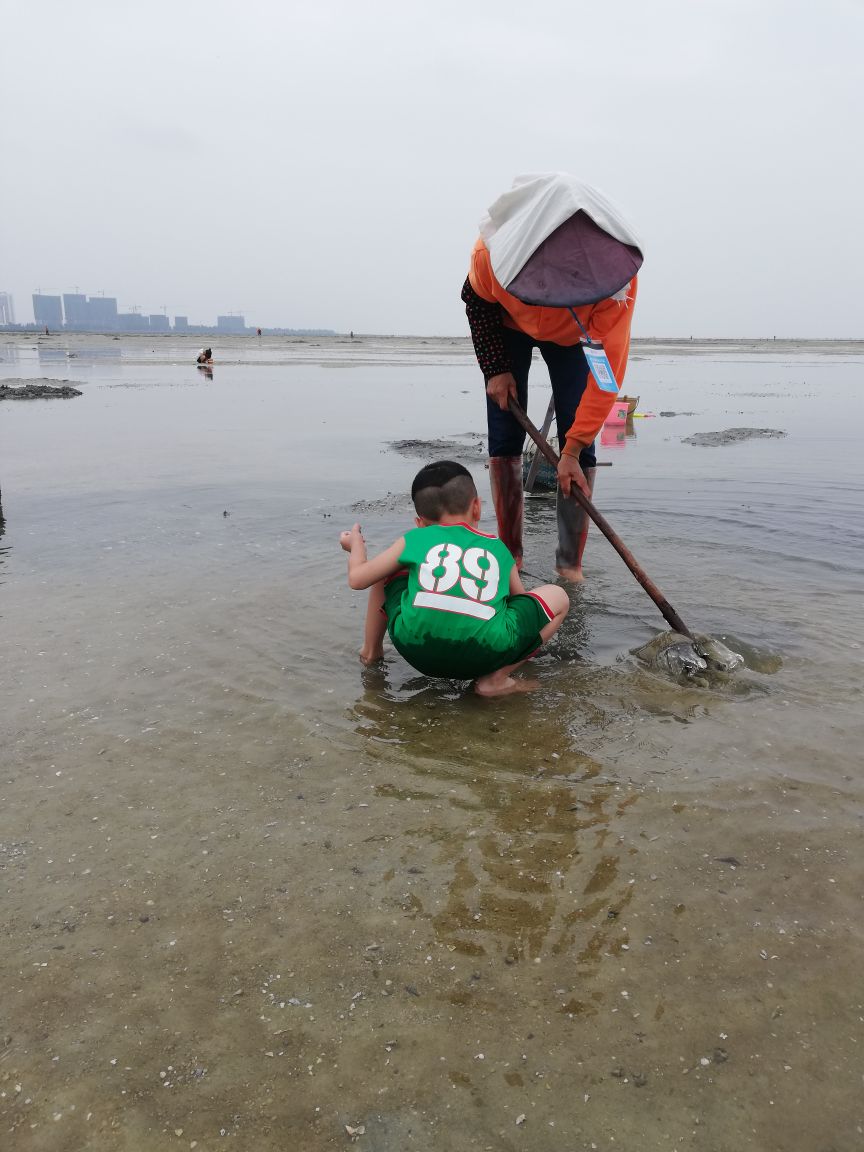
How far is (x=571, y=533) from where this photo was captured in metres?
4.33

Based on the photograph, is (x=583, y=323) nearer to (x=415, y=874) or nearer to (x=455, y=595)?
(x=455, y=595)

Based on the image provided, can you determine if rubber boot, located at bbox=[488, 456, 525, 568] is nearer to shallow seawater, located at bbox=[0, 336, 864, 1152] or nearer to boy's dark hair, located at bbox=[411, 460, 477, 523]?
shallow seawater, located at bbox=[0, 336, 864, 1152]

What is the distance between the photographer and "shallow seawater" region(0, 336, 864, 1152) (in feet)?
4.66

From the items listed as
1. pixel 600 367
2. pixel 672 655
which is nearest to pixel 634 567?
pixel 672 655

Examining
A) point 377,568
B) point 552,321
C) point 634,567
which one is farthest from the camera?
point 552,321

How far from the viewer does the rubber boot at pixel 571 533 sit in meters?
4.30

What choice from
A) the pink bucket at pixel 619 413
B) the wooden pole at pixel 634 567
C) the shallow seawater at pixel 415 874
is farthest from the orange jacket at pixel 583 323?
the pink bucket at pixel 619 413

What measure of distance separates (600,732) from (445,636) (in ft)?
2.05

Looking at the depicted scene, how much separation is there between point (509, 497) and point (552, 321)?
42.6 inches

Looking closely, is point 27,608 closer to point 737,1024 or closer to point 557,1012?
point 557,1012

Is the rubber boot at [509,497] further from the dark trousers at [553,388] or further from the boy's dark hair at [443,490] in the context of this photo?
the boy's dark hair at [443,490]

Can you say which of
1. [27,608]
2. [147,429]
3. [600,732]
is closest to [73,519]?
[27,608]

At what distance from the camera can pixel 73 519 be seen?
18.5ft

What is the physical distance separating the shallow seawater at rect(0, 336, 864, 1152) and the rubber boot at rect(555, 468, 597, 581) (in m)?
0.19
